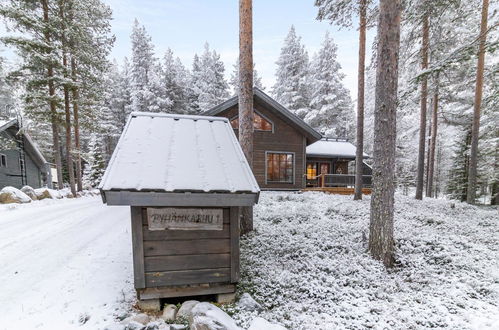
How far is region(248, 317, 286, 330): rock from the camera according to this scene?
3.09 m

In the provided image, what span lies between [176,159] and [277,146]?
1330cm

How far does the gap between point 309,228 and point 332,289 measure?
2689 millimetres

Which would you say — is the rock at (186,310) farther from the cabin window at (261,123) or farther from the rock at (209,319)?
the cabin window at (261,123)

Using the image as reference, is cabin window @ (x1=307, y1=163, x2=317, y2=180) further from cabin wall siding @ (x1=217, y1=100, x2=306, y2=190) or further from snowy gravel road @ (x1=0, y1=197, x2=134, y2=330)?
snowy gravel road @ (x1=0, y1=197, x2=134, y2=330)

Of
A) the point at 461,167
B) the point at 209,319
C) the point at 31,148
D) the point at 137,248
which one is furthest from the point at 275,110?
the point at 31,148

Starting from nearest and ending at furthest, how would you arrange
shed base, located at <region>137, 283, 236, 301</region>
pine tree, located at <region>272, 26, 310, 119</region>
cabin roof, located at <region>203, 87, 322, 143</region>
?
1. shed base, located at <region>137, 283, 236, 301</region>
2. cabin roof, located at <region>203, 87, 322, 143</region>
3. pine tree, located at <region>272, 26, 310, 119</region>

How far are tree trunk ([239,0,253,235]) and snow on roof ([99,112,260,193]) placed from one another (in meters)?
1.53

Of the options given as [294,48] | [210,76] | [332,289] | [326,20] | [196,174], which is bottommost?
[332,289]

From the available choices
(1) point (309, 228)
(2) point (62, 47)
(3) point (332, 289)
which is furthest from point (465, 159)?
(2) point (62, 47)

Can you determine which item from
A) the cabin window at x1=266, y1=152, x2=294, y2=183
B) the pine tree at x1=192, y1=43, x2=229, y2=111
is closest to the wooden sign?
the cabin window at x1=266, y1=152, x2=294, y2=183

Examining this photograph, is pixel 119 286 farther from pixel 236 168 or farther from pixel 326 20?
pixel 326 20

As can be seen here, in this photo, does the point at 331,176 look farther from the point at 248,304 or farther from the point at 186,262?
the point at 186,262

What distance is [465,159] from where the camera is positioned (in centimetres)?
1733

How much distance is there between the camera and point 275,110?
15.7 meters
